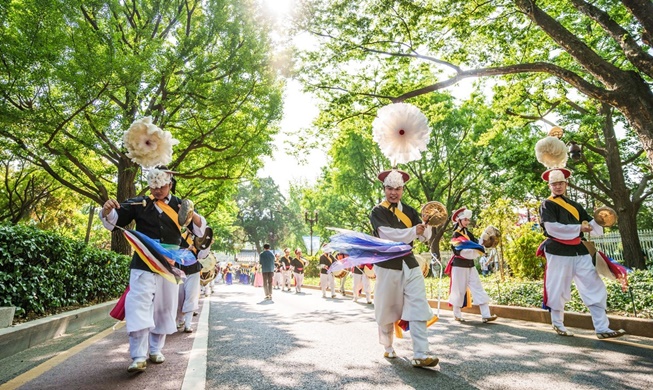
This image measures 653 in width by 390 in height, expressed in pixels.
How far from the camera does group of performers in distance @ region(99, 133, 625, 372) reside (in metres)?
4.16

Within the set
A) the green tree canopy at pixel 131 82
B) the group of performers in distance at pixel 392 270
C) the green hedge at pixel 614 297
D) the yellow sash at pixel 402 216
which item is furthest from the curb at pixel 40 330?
the green hedge at pixel 614 297

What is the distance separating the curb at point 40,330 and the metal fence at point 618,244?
22154mm

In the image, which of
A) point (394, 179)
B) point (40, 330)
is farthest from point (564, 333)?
point (40, 330)

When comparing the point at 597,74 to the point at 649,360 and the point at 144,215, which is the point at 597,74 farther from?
the point at 144,215

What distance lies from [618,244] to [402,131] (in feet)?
75.7

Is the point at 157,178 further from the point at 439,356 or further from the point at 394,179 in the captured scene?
the point at 439,356

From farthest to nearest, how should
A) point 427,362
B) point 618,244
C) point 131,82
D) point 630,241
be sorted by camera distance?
point 618,244
point 630,241
point 131,82
point 427,362

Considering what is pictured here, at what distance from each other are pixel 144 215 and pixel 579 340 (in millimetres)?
5577

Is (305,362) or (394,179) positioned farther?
(394,179)

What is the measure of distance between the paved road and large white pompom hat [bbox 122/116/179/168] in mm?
2232

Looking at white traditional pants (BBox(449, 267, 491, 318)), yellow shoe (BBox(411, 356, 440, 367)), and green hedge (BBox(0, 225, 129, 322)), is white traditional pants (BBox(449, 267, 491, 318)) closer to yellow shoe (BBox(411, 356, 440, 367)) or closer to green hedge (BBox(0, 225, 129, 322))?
yellow shoe (BBox(411, 356, 440, 367))

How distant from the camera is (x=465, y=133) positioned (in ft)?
85.6

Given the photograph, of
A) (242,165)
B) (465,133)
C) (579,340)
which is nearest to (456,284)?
(579,340)

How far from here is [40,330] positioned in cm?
539
